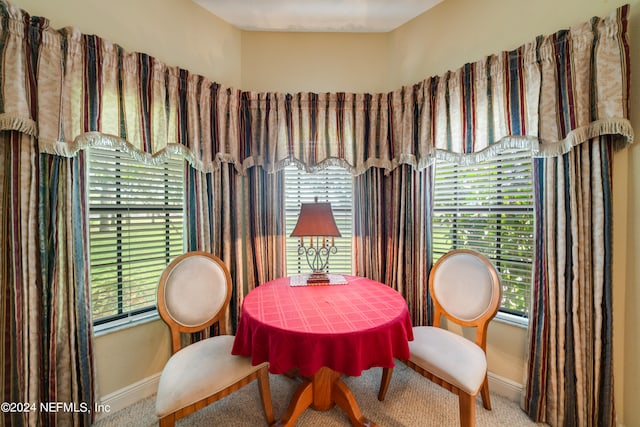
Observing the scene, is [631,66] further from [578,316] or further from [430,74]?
[578,316]

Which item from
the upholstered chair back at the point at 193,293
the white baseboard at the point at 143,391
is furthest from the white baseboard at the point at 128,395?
the upholstered chair back at the point at 193,293

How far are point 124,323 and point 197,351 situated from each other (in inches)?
28.2

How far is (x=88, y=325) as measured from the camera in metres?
1.61

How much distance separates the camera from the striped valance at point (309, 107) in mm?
1409

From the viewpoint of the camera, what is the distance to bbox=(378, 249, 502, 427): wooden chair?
4.50 feet

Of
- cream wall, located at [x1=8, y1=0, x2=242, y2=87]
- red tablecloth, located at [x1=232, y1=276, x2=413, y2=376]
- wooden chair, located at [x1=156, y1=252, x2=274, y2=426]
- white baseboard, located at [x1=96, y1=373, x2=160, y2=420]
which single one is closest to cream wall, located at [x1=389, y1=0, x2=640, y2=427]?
red tablecloth, located at [x1=232, y1=276, x2=413, y2=376]

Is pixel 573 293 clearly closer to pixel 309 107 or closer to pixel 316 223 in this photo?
pixel 316 223

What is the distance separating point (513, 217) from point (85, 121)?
9.59 feet

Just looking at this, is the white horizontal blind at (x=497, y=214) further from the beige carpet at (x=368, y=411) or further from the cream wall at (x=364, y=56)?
the beige carpet at (x=368, y=411)

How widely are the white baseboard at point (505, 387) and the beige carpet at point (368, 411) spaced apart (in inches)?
1.6

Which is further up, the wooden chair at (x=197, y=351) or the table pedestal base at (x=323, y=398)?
the wooden chair at (x=197, y=351)

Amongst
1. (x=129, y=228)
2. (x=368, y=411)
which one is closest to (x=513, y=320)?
(x=368, y=411)

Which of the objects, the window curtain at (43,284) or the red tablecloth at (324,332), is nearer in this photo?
the red tablecloth at (324,332)

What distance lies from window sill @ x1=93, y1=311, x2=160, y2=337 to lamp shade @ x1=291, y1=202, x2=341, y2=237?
1261 mm
